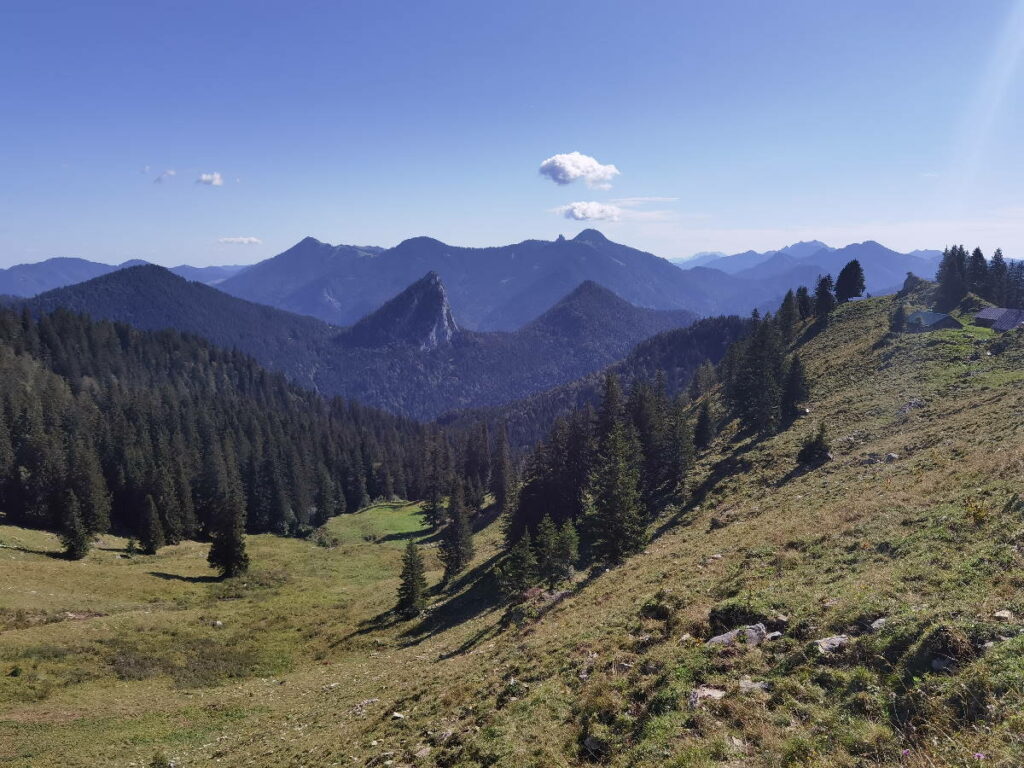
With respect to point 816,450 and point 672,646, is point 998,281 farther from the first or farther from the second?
point 672,646

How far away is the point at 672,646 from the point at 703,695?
3658 mm

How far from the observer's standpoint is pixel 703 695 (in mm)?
12219

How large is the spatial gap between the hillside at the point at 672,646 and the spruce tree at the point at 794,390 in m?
7.31

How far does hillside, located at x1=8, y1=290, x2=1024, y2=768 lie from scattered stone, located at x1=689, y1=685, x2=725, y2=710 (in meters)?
0.07

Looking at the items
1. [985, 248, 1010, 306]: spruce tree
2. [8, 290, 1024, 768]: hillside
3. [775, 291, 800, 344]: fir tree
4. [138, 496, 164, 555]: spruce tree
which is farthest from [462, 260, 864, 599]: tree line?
[985, 248, 1010, 306]: spruce tree

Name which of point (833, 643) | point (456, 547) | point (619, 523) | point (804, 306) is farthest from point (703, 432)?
point (804, 306)

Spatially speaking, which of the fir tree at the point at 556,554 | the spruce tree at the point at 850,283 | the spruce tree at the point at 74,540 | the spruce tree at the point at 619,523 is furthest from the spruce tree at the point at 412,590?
the spruce tree at the point at 850,283

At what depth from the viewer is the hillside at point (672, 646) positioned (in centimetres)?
1057

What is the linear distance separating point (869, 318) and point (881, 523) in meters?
Result: 94.0

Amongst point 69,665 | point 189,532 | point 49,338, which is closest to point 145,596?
point 69,665

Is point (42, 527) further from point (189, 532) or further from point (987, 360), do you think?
point (987, 360)

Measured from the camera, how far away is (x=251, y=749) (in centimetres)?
2097

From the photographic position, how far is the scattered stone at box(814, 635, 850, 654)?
1249cm

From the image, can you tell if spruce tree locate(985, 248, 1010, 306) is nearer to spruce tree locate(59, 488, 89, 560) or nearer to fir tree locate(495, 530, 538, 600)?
fir tree locate(495, 530, 538, 600)
